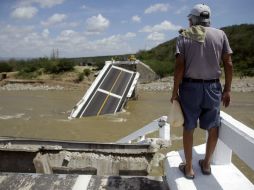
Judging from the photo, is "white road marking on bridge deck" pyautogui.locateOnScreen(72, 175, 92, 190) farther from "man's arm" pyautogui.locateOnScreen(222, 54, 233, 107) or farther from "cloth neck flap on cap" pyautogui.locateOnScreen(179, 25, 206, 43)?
"cloth neck flap on cap" pyautogui.locateOnScreen(179, 25, 206, 43)

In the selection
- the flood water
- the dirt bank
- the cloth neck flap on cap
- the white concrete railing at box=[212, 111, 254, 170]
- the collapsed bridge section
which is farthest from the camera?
the dirt bank

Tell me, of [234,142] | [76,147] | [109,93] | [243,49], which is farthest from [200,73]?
[243,49]

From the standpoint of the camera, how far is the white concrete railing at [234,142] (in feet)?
9.32

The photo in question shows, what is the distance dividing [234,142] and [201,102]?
478 millimetres

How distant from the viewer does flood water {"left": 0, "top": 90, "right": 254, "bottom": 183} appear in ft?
38.1

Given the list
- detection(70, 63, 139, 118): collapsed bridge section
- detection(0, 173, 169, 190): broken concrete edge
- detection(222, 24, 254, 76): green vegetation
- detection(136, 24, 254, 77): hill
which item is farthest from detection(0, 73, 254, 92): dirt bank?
detection(0, 173, 169, 190): broken concrete edge

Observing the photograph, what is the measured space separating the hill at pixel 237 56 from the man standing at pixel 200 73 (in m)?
25.6

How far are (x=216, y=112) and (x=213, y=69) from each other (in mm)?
419

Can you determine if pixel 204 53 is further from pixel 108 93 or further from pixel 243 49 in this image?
pixel 243 49

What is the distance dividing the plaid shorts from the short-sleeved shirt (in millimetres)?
99

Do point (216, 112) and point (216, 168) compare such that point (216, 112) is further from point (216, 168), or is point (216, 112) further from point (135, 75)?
point (135, 75)

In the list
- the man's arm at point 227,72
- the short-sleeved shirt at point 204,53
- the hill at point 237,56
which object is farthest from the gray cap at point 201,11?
the hill at point 237,56

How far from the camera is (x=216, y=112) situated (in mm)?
3455

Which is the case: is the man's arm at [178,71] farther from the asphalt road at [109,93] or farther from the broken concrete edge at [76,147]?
the asphalt road at [109,93]
